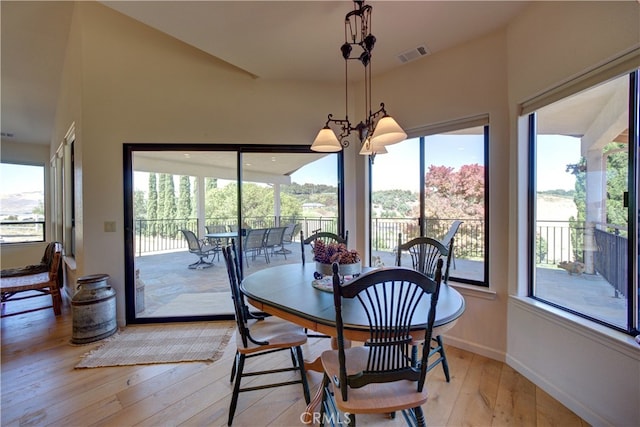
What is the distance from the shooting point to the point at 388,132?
1.74m

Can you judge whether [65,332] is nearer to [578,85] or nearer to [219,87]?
[219,87]

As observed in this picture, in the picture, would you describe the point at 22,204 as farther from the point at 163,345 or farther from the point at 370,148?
the point at 370,148

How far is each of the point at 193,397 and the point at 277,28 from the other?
306 centimetres

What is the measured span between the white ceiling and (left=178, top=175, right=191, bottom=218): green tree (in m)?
1.64

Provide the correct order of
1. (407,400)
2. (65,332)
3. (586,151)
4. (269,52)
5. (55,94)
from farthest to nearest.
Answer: (55,94) → (65,332) → (269,52) → (586,151) → (407,400)

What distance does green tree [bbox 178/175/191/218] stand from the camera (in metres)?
3.74

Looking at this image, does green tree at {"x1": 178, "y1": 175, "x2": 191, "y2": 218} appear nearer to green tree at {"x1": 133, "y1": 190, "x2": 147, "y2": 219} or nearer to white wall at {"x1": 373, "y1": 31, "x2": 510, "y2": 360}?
green tree at {"x1": 133, "y1": 190, "x2": 147, "y2": 219}

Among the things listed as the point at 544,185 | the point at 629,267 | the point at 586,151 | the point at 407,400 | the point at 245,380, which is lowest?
the point at 245,380

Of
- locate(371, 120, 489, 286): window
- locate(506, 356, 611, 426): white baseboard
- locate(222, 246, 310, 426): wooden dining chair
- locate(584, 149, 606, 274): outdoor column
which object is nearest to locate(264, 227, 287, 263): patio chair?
locate(371, 120, 489, 286): window

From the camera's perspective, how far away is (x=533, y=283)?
2.37m

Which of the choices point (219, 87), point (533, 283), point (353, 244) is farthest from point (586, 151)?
point (219, 87)

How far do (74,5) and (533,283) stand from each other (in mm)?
5486

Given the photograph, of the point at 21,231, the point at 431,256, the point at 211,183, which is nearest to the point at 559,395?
the point at 431,256

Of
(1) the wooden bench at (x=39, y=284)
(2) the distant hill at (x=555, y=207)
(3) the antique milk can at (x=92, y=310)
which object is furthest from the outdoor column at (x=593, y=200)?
(1) the wooden bench at (x=39, y=284)
